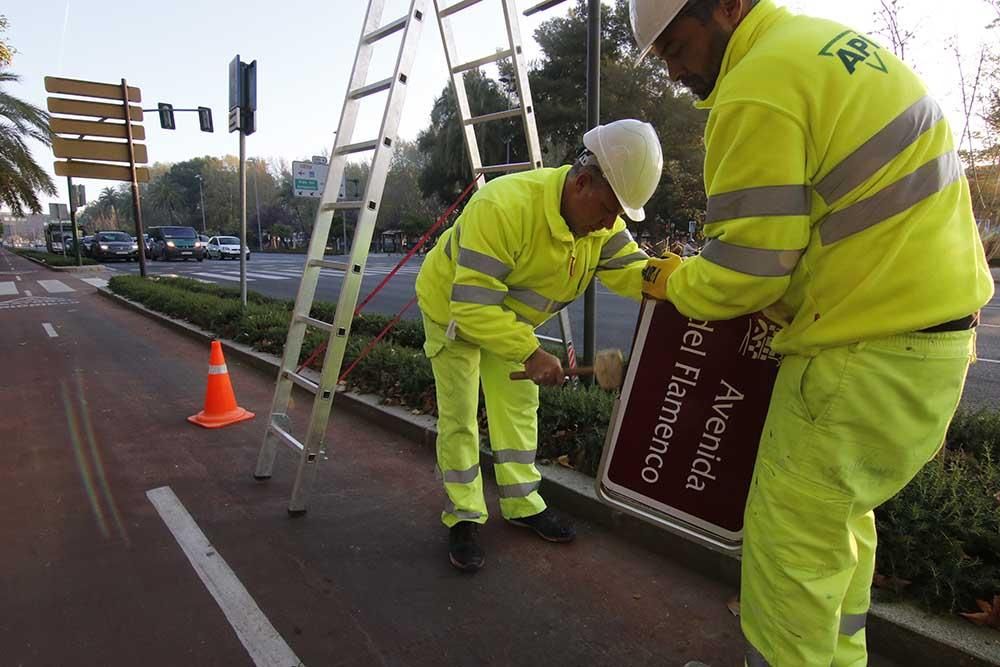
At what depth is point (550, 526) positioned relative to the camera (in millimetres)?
2941

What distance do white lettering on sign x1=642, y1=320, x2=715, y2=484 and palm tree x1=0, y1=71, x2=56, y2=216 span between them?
23.8m

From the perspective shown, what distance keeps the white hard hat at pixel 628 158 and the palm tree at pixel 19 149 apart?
76.7ft

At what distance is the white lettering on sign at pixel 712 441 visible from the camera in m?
1.90

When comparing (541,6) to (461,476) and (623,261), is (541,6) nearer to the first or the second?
(623,261)

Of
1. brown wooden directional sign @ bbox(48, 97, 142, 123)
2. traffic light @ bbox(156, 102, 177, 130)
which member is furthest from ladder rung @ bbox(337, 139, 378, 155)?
traffic light @ bbox(156, 102, 177, 130)

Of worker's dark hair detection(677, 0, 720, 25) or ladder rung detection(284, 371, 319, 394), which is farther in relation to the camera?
ladder rung detection(284, 371, 319, 394)

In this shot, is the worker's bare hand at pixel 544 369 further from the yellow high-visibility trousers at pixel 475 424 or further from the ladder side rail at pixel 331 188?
the ladder side rail at pixel 331 188

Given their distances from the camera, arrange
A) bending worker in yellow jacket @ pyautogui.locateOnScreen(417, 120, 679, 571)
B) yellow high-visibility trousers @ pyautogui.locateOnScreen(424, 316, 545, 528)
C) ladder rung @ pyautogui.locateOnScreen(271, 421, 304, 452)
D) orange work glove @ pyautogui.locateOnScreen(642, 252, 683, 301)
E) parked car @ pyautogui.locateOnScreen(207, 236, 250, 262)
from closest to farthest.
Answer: orange work glove @ pyautogui.locateOnScreen(642, 252, 683, 301), bending worker in yellow jacket @ pyautogui.locateOnScreen(417, 120, 679, 571), yellow high-visibility trousers @ pyautogui.locateOnScreen(424, 316, 545, 528), ladder rung @ pyautogui.locateOnScreen(271, 421, 304, 452), parked car @ pyautogui.locateOnScreen(207, 236, 250, 262)

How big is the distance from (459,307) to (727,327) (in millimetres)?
1000

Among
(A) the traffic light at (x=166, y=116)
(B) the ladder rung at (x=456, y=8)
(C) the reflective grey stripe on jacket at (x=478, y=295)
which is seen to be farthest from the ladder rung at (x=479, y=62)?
(A) the traffic light at (x=166, y=116)

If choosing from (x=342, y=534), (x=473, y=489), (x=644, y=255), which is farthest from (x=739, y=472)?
(x=342, y=534)

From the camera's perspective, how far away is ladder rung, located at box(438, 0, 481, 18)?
3.62 m

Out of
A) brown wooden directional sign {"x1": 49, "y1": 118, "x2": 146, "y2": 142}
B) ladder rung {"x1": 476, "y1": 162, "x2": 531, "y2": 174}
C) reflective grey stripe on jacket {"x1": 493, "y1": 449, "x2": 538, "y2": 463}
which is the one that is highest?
brown wooden directional sign {"x1": 49, "y1": 118, "x2": 146, "y2": 142}

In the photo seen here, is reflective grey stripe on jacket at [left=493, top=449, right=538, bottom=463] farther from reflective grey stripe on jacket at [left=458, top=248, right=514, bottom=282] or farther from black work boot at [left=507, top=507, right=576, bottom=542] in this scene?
reflective grey stripe on jacket at [left=458, top=248, right=514, bottom=282]
